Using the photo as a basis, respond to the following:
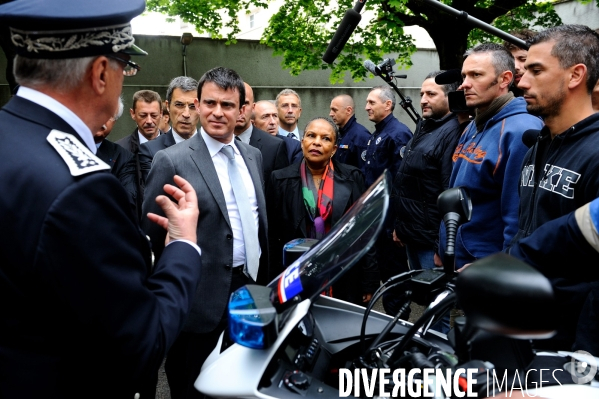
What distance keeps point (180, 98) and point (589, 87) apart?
11.4 feet

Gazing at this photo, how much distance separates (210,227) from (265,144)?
6.87 ft

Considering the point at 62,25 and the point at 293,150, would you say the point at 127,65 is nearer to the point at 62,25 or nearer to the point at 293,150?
the point at 62,25

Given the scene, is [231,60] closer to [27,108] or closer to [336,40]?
[336,40]

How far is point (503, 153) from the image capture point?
3.10 m

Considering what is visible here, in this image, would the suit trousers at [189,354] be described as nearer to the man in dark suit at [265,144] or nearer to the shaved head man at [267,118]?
the man in dark suit at [265,144]

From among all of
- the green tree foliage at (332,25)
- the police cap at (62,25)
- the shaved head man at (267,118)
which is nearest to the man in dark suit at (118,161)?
the shaved head man at (267,118)

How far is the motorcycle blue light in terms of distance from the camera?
1.43m

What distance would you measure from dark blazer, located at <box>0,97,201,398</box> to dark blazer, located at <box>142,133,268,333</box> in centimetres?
Result: 137

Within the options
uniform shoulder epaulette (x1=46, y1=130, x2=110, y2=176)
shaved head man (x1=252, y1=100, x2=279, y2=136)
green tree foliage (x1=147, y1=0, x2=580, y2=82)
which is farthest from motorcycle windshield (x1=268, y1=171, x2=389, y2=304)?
green tree foliage (x1=147, y1=0, x2=580, y2=82)

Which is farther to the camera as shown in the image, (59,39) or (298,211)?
(298,211)

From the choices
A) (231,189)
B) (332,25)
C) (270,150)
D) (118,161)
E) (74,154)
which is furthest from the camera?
(332,25)

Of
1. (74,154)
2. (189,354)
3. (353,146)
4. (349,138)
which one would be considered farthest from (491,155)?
(349,138)

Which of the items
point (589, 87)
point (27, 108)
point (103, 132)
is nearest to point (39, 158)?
point (27, 108)

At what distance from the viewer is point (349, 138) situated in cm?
686
